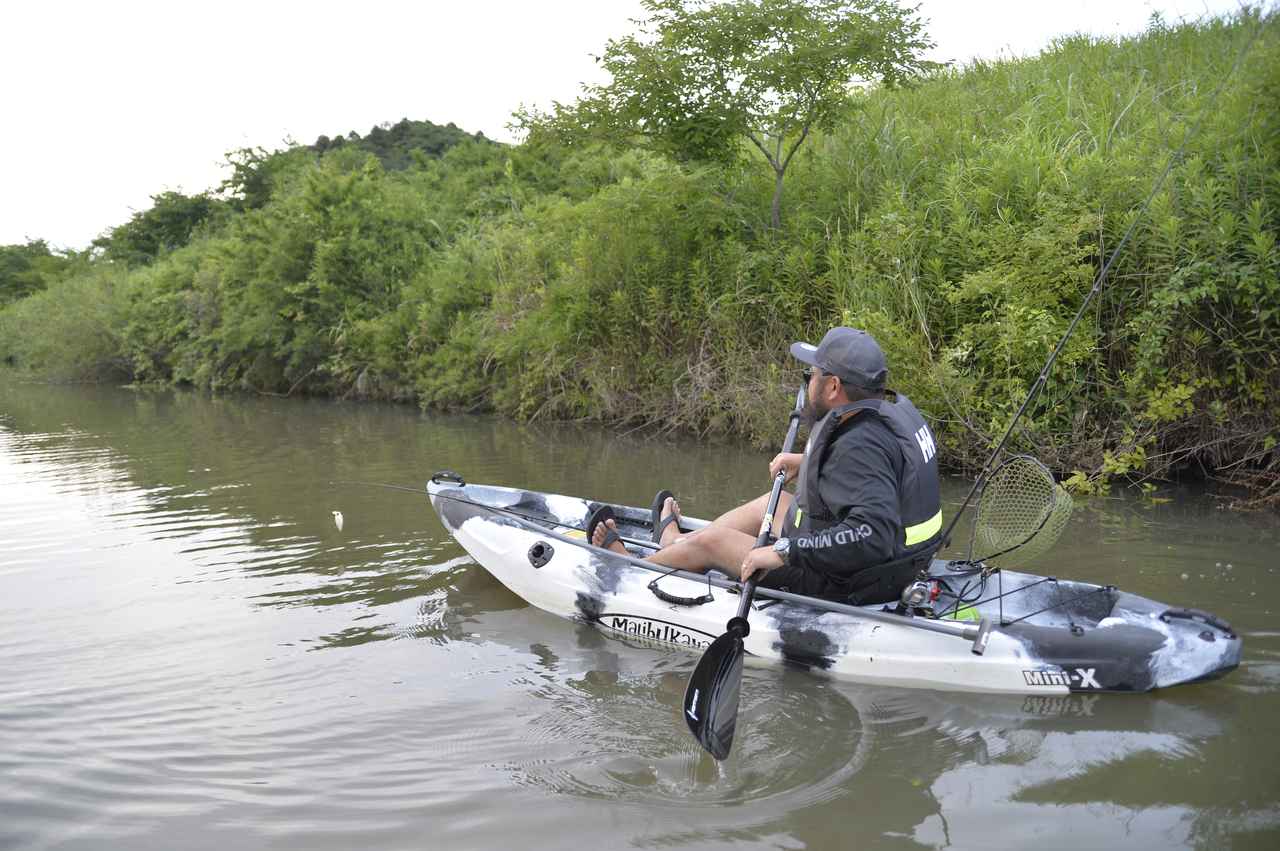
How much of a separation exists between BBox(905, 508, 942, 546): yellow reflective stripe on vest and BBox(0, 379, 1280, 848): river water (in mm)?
638

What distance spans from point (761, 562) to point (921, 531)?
677mm

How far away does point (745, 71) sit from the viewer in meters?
10.7

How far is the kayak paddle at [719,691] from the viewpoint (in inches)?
140

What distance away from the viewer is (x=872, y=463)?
13.0ft

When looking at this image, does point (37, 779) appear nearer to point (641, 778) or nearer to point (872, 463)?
point (641, 778)

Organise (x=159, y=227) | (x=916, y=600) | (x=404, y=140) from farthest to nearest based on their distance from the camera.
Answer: (x=404, y=140)
(x=159, y=227)
(x=916, y=600)

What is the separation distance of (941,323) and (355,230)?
13209 mm

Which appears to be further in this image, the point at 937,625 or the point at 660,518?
the point at 660,518

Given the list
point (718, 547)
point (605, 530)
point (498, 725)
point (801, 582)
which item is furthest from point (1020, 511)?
point (498, 725)

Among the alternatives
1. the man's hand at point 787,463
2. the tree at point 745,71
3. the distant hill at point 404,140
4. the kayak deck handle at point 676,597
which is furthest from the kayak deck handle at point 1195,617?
the distant hill at point 404,140

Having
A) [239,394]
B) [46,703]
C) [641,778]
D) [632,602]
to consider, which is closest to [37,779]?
[46,703]

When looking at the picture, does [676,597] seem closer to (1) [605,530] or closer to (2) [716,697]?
(1) [605,530]

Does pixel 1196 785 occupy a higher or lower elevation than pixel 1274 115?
lower

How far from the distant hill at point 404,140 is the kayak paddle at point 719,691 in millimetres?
31115
